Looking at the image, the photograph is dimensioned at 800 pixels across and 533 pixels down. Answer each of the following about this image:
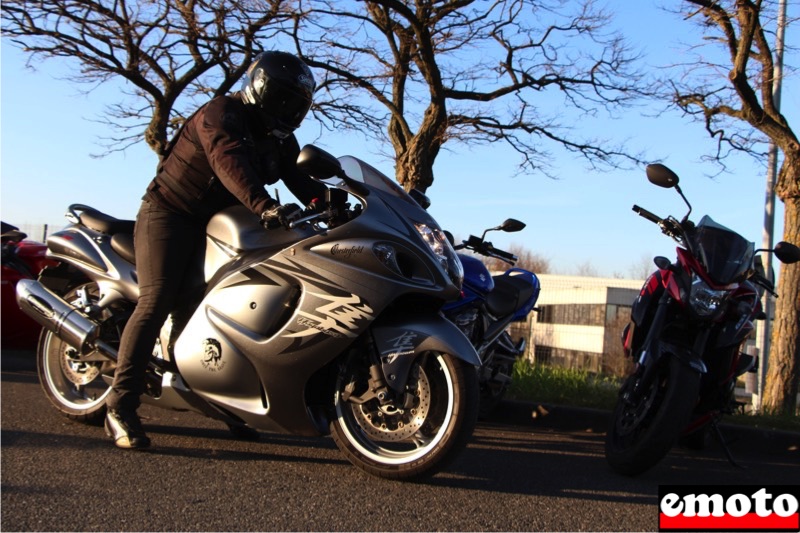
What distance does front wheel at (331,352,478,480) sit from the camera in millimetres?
3443

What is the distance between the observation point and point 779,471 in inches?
191

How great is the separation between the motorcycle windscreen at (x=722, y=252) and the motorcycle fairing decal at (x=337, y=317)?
2173 millimetres

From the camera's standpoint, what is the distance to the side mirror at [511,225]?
18.7 feet

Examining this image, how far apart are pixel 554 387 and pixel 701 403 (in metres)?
2.65

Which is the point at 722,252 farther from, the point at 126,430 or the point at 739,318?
the point at 126,430

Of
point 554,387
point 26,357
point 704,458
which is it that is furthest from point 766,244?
point 26,357

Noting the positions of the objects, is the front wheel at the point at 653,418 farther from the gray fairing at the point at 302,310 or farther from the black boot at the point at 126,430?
the black boot at the point at 126,430

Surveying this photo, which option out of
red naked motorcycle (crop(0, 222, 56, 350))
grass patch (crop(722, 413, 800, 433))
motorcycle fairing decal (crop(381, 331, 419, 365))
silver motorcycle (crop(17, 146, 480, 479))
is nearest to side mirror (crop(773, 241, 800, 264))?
grass patch (crop(722, 413, 800, 433))

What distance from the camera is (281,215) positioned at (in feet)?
11.7

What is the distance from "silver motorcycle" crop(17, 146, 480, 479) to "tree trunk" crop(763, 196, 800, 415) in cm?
560

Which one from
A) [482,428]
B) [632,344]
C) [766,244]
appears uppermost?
[766,244]

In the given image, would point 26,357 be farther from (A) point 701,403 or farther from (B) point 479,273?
(A) point 701,403

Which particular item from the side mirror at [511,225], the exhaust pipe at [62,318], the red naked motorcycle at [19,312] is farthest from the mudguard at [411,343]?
the red naked motorcycle at [19,312]

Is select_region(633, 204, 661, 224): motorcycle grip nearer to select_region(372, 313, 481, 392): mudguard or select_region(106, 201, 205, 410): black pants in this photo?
select_region(372, 313, 481, 392): mudguard
